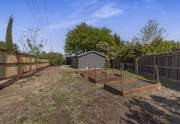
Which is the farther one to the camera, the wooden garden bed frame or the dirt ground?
the wooden garden bed frame

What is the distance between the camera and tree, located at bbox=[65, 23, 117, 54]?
6192cm

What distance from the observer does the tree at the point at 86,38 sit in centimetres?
6192

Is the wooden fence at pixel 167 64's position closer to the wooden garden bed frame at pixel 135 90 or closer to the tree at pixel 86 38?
the wooden garden bed frame at pixel 135 90

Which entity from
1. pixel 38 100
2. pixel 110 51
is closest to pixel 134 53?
pixel 110 51

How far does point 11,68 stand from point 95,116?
27.4ft

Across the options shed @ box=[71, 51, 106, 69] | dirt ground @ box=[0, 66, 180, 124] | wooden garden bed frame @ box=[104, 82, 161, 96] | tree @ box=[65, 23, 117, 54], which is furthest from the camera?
tree @ box=[65, 23, 117, 54]

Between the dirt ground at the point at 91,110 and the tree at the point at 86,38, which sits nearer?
the dirt ground at the point at 91,110

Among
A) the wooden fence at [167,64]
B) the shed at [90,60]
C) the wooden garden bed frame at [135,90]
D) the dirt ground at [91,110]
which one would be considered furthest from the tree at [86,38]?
the dirt ground at [91,110]

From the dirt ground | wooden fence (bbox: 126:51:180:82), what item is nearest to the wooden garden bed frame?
the dirt ground

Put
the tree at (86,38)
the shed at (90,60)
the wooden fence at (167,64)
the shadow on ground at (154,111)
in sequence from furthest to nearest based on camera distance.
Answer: the tree at (86,38), the shed at (90,60), the wooden fence at (167,64), the shadow on ground at (154,111)

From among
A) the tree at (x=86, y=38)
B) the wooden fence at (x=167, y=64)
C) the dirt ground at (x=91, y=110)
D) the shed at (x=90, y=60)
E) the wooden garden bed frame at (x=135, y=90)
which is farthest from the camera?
the tree at (x=86, y=38)

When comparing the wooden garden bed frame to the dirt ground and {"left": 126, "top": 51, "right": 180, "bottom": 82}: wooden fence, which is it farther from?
{"left": 126, "top": 51, "right": 180, "bottom": 82}: wooden fence

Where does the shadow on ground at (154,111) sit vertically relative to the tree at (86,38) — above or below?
below

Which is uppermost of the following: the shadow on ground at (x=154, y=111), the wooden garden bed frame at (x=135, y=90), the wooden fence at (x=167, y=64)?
the wooden fence at (x=167, y=64)
